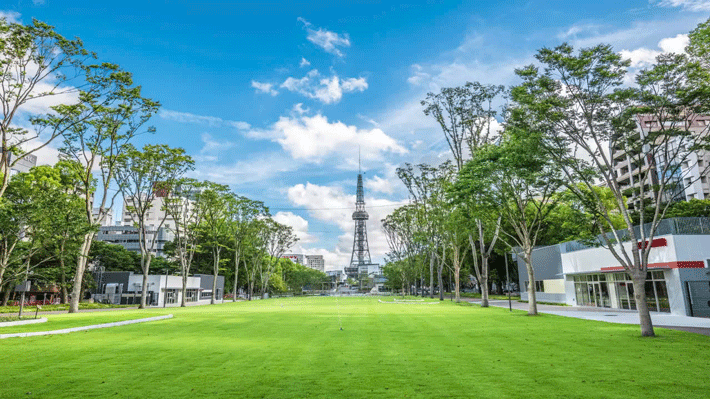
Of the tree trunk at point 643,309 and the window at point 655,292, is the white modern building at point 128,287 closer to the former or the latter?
the window at point 655,292

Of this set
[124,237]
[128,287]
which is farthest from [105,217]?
[124,237]

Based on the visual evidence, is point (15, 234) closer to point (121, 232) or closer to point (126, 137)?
point (126, 137)

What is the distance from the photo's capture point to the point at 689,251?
→ 23375 millimetres

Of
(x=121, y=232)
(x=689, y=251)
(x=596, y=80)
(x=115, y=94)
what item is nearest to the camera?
(x=596, y=80)

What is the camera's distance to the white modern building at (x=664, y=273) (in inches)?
914

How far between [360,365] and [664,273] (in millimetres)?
24127

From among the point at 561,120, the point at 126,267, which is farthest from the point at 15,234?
the point at 126,267

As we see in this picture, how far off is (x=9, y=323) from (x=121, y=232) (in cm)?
10247

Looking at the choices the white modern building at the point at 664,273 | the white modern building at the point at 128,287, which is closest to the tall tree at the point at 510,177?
the white modern building at the point at 664,273

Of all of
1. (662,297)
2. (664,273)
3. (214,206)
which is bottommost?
(662,297)

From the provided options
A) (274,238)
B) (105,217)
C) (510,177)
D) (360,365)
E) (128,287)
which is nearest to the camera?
(360,365)

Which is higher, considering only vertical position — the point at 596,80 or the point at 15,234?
the point at 596,80

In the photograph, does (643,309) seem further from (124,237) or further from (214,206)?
(124,237)

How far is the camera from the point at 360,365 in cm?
980
